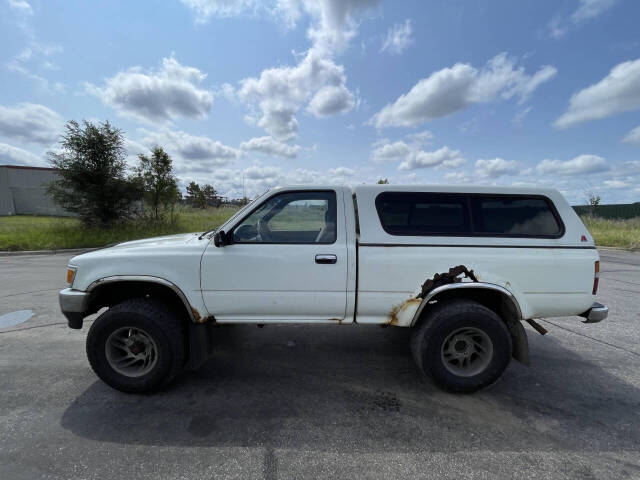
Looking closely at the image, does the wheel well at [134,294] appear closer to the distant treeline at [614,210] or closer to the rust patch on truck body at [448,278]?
the rust patch on truck body at [448,278]

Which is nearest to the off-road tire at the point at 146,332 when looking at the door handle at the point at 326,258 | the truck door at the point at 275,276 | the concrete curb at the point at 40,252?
the truck door at the point at 275,276

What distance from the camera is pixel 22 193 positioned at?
31188mm

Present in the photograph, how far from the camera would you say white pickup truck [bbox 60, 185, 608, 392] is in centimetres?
256

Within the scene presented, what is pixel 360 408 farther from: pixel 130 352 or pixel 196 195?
pixel 196 195

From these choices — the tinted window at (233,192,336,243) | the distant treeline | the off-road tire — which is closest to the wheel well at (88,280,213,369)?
the off-road tire

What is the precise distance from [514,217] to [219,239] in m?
2.80

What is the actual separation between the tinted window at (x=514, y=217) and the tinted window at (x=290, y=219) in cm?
141

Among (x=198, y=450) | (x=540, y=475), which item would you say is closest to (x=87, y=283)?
(x=198, y=450)

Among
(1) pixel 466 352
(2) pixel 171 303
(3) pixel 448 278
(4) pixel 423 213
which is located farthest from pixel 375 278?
(2) pixel 171 303

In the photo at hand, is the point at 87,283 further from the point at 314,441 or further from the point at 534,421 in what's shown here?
the point at 534,421

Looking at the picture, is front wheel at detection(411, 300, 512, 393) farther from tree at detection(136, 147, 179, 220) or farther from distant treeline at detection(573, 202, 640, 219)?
distant treeline at detection(573, 202, 640, 219)

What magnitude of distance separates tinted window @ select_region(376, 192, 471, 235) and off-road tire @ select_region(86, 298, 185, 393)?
2.25 meters

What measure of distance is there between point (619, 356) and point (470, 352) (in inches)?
87.6

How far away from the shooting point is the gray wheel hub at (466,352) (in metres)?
2.66
